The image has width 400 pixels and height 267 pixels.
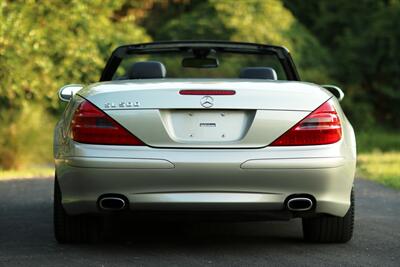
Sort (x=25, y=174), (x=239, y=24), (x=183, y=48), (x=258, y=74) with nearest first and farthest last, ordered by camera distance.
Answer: (x=258, y=74)
(x=183, y=48)
(x=25, y=174)
(x=239, y=24)

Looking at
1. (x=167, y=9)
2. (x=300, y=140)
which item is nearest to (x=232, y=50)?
(x=300, y=140)

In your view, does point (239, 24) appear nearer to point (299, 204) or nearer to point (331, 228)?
point (331, 228)

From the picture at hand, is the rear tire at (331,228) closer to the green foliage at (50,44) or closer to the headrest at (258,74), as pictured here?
the headrest at (258,74)

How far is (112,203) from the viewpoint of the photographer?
6.40 m

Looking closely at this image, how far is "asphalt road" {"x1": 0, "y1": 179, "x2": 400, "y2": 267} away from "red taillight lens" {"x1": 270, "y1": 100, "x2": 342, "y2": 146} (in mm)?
710

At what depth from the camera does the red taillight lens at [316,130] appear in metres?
6.36

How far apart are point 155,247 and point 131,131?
1.01 metres

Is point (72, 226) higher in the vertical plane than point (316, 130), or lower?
lower

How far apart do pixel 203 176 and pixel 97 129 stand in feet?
2.32

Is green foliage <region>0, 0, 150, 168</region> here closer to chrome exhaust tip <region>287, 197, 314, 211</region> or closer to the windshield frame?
the windshield frame

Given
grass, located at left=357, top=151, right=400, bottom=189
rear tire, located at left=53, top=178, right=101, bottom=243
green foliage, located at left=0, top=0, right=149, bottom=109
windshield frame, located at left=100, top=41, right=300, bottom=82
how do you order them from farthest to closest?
green foliage, located at left=0, top=0, right=149, bottom=109
grass, located at left=357, top=151, right=400, bottom=189
windshield frame, located at left=100, top=41, right=300, bottom=82
rear tire, located at left=53, top=178, right=101, bottom=243

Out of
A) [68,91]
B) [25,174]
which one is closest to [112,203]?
[68,91]

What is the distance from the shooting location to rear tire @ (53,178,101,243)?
691 cm

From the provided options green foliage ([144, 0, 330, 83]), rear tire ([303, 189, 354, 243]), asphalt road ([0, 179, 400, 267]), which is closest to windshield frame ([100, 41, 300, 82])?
asphalt road ([0, 179, 400, 267])
